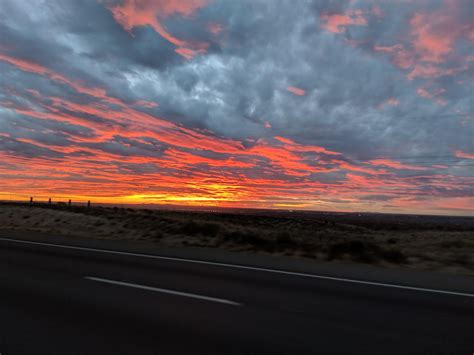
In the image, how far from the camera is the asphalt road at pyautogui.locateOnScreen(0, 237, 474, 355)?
5.15 meters

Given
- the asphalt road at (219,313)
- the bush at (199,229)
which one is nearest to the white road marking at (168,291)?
the asphalt road at (219,313)

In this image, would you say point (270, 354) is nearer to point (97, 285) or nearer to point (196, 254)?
point (97, 285)

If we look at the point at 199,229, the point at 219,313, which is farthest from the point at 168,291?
the point at 199,229

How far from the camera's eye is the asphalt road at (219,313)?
5.15 metres

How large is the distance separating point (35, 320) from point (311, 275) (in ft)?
23.2

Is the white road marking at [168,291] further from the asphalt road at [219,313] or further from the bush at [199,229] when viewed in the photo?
the bush at [199,229]

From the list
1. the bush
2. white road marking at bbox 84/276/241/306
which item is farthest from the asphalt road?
the bush

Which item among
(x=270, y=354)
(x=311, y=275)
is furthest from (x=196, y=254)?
(x=270, y=354)

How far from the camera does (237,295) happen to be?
26.2 feet

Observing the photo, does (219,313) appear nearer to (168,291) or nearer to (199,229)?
(168,291)

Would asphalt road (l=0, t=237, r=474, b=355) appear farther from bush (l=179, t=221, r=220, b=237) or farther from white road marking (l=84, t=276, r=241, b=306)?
bush (l=179, t=221, r=220, b=237)

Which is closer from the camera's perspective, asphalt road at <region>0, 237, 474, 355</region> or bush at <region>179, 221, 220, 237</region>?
asphalt road at <region>0, 237, 474, 355</region>

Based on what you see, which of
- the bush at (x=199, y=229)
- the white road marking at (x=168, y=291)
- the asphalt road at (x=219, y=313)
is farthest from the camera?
the bush at (x=199, y=229)

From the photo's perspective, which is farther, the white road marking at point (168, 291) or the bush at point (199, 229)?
the bush at point (199, 229)
